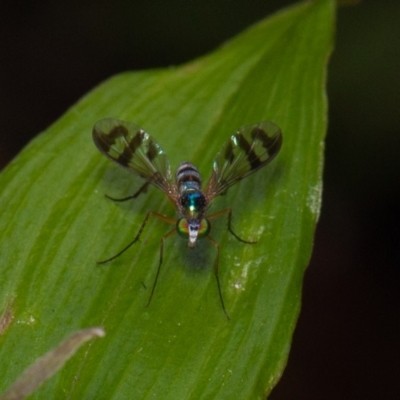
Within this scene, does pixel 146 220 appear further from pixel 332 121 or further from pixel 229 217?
pixel 332 121

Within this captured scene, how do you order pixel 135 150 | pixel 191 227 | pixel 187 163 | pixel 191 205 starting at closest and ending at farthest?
pixel 191 227 < pixel 191 205 < pixel 187 163 < pixel 135 150

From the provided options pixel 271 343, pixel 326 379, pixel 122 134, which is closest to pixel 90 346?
pixel 271 343

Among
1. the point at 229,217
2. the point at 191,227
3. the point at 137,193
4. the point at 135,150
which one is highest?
the point at 135,150

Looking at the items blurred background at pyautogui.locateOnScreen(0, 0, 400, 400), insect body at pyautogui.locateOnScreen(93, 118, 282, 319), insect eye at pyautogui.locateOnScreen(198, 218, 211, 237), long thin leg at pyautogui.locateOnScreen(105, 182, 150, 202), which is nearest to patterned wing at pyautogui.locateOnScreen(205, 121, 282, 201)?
insect body at pyautogui.locateOnScreen(93, 118, 282, 319)

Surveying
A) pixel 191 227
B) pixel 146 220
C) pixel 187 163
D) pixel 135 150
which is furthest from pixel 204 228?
pixel 135 150

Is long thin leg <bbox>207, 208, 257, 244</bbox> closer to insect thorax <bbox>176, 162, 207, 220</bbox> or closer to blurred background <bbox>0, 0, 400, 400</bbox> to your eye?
insect thorax <bbox>176, 162, 207, 220</bbox>

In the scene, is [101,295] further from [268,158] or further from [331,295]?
[331,295]
